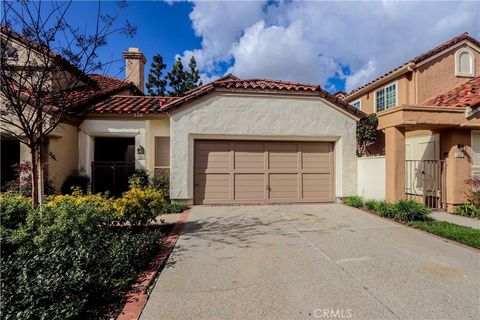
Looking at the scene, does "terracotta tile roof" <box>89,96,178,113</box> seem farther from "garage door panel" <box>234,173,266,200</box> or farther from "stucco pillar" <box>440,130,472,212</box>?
"stucco pillar" <box>440,130,472,212</box>

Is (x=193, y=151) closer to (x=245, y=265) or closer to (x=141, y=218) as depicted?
(x=141, y=218)

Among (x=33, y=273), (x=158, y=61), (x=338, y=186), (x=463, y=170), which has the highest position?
(x=158, y=61)

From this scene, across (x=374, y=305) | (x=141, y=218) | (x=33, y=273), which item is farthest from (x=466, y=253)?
(x=33, y=273)

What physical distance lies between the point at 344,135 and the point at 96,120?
9.59 m

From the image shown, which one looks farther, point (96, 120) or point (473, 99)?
point (96, 120)

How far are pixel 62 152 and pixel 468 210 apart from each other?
13743 mm

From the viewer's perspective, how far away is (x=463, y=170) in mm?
8445

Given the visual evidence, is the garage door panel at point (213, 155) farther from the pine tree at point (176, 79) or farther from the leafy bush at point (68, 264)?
the pine tree at point (176, 79)

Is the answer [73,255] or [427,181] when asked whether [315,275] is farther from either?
[427,181]

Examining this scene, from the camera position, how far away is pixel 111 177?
1025 centimetres

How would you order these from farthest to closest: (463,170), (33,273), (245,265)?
(463,170) < (245,265) < (33,273)

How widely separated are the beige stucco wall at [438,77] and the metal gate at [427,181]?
3.77 metres

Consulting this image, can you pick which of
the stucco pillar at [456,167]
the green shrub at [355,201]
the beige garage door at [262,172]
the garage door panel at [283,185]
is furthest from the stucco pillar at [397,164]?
the garage door panel at [283,185]

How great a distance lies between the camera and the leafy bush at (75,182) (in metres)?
9.62
